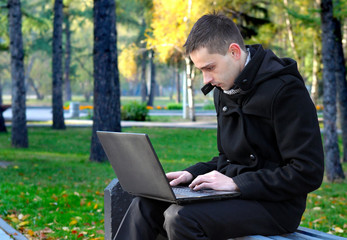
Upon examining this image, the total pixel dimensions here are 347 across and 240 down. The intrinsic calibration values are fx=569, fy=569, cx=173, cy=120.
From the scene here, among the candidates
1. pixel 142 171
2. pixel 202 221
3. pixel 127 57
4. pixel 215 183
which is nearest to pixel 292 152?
pixel 215 183

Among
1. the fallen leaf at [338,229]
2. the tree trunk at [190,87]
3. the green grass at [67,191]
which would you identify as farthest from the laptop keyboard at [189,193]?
the tree trunk at [190,87]

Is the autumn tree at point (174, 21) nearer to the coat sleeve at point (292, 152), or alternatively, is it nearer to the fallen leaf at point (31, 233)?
the fallen leaf at point (31, 233)

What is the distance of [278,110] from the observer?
293 centimetres

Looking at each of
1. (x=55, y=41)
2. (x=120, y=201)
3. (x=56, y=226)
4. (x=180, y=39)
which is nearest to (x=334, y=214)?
(x=56, y=226)

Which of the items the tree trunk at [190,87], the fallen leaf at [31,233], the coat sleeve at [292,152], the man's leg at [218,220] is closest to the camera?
the man's leg at [218,220]

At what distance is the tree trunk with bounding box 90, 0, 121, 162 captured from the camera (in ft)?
42.6

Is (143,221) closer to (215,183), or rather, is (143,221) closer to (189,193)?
(189,193)

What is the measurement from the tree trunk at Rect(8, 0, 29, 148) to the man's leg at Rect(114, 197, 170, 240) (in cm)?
1350

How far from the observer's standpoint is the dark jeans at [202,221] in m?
Result: 2.76

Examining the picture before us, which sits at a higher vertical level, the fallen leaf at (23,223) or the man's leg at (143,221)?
the man's leg at (143,221)

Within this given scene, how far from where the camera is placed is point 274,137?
10.0ft

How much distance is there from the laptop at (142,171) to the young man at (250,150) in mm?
47

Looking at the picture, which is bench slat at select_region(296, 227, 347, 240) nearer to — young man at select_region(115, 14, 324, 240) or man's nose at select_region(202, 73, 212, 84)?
young man at select_region(115, 14, 324, 240)

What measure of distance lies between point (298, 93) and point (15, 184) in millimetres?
7457
